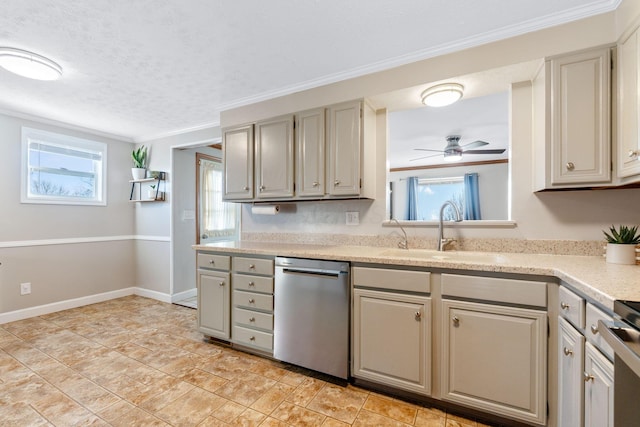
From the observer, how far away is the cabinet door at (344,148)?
2.32 m

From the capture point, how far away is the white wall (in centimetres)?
323

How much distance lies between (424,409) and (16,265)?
451cm

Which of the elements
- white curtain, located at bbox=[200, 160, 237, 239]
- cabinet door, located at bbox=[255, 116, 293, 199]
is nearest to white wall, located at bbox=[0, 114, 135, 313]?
white curtain, located at bbox=[200, 160, 237, 239]

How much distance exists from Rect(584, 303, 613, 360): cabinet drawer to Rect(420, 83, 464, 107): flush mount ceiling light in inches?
63.8

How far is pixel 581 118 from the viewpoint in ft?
5.42

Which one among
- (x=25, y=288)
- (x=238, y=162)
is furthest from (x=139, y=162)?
(x=238, y=162)

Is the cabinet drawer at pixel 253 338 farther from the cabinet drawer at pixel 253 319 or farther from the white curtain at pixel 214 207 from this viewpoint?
the white curtain at pixel 214 207

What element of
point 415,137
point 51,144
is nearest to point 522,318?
point 415,137

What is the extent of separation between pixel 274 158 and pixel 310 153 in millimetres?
402

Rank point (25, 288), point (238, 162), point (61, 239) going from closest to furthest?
point (238, 162) < point (25, 288) < point (61, 239)

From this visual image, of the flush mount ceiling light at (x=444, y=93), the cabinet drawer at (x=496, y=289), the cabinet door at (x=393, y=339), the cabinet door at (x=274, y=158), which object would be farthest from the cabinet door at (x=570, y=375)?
the cabinet door at (x=274, y=158)

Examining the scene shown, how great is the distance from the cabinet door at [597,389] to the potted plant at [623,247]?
76 centimetres

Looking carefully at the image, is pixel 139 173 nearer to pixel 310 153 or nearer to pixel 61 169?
pixel 61 169

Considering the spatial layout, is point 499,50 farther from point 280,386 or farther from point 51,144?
point 51,144
